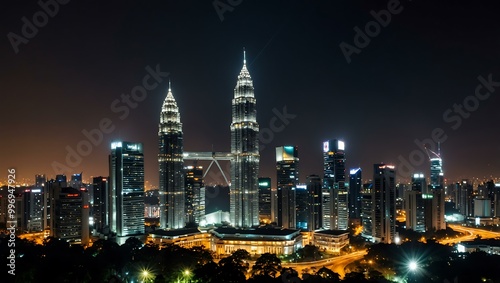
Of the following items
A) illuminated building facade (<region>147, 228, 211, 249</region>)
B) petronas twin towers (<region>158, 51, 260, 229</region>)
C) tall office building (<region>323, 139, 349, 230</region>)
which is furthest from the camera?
tall office building (<region>323, 139, 349, 230</region>)

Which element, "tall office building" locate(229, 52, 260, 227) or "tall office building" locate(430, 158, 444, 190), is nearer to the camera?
"tall office building" locate(229, 52, 260, 227)

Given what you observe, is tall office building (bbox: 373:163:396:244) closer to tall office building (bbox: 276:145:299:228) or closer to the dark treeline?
the dark treeline

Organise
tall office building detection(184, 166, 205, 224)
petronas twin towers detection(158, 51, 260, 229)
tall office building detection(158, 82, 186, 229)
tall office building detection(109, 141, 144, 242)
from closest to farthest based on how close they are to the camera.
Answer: tall office building detection(109, 141, 144, 242) → tall office building detection(158, 82, 186, 229) → petronas twin towers detection(158, 51, 260, 229) → tall office building detection(184, 166, 205, 224)

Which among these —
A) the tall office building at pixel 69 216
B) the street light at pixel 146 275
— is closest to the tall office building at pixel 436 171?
the tall office building at pixel 69 216

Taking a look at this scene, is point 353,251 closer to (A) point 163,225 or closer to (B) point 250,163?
(B) point 250,163

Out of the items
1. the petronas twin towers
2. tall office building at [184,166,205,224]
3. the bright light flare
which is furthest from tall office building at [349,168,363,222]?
the bright light flare

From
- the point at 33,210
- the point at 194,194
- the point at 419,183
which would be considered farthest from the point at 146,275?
the point at 419,183
